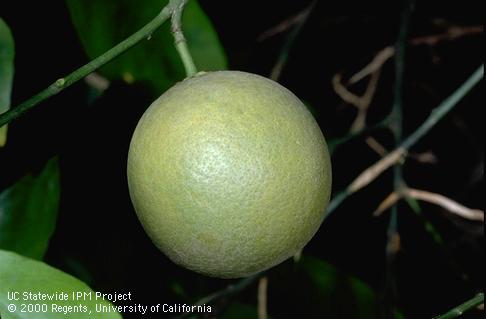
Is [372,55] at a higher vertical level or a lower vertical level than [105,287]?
higher

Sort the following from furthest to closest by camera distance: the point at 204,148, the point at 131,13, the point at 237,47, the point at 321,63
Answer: the point at 321,63 → the point at 237,47 → the point at 131,13 → the point at 204,148

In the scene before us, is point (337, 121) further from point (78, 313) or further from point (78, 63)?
point (78, 313)

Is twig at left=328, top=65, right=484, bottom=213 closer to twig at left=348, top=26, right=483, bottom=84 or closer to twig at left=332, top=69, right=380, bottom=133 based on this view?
twig at left=332, top=69, right=380, bottom=133

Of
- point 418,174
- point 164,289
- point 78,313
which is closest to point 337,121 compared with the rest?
point 418,174

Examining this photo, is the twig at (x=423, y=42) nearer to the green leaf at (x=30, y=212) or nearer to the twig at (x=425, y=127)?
the twig at (x=425, y=127)

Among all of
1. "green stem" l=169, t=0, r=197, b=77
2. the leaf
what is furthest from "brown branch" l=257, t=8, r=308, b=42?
the leaf

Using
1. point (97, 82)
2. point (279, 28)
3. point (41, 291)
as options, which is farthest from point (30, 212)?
point (279, 28)

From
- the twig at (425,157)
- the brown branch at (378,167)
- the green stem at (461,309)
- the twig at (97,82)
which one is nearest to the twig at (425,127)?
the brown branch at (378,167)
